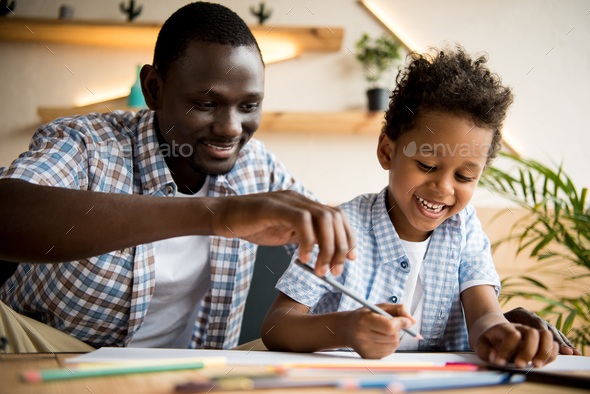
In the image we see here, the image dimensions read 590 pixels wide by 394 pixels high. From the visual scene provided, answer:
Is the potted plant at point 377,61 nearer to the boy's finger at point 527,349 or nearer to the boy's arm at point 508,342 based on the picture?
the boy's arm at point 508,342

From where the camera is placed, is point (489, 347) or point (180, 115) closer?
point (489, 347)

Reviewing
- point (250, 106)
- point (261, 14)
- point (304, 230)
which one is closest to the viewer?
point (304, 230)

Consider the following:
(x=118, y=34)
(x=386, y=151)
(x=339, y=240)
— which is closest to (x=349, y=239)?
(x=339, y=240)

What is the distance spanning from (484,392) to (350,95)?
2.05 metres

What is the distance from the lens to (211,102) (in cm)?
91

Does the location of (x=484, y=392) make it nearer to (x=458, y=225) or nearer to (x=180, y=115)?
(x=458, y=225)

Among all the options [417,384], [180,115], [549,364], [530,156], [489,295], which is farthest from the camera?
[530,156]

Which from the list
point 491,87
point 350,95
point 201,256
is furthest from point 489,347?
point 350,95

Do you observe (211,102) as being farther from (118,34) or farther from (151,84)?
(118,34)

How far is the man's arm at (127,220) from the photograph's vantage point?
1.81 feet

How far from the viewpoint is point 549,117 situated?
233 centimetres

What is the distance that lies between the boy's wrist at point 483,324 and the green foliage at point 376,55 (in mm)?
1720

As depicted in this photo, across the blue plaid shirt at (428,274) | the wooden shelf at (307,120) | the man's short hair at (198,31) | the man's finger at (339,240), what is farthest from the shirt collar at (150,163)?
the wooden shelf at (307,120)

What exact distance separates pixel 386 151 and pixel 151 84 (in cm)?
56
